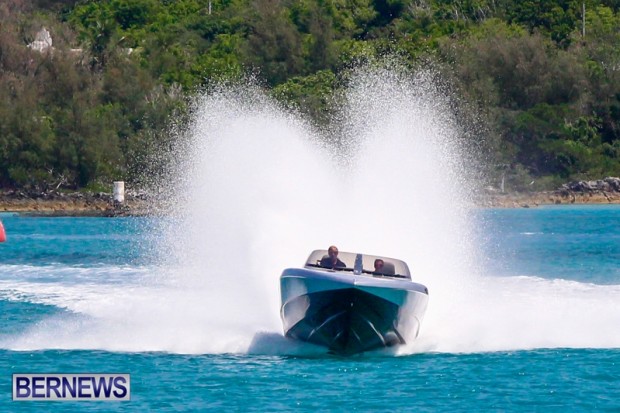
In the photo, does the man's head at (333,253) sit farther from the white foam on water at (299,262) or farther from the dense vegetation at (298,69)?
the dense vegetation at (298,69)

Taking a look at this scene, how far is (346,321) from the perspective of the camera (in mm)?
22047

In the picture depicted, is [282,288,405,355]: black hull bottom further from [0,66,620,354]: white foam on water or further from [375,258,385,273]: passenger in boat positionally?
[375,258,385,273]: passenger in boat

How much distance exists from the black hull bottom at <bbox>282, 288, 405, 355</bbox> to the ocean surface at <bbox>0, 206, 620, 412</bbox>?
0.91 ft

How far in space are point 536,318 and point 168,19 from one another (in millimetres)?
95420

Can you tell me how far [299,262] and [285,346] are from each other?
614 centimetres

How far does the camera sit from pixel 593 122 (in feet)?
326

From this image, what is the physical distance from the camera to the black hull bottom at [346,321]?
71.4 feet

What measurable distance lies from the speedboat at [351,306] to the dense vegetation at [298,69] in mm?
69782

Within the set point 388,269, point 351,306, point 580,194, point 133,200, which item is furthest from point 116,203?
point 351,306

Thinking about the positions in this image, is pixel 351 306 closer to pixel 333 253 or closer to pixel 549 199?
pixel 333 253

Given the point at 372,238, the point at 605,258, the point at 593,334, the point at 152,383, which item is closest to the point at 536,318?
the point at 593,334

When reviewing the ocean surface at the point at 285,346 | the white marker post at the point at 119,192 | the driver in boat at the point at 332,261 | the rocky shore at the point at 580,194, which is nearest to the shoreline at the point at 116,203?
the rocky shore at the point at 580,194

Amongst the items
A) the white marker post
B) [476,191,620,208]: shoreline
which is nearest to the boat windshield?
the white marker post

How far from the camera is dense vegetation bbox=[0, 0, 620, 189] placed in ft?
310
